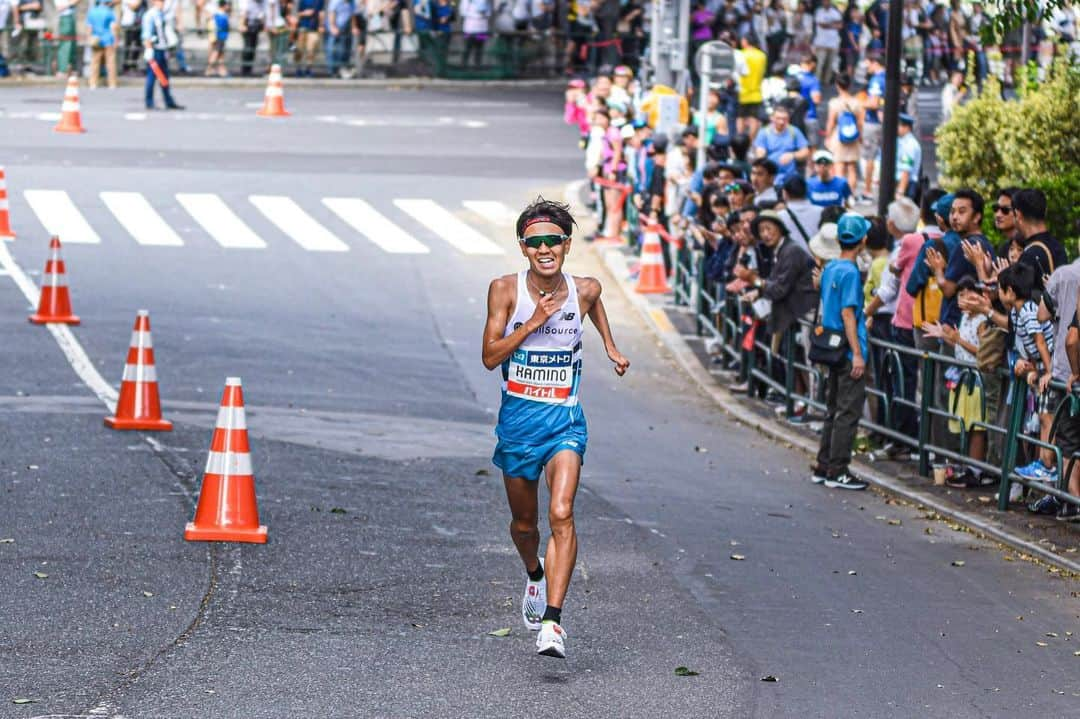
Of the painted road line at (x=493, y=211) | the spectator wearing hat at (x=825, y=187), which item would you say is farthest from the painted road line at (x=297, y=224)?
the spectator wearing hat at (x=825, y=187)

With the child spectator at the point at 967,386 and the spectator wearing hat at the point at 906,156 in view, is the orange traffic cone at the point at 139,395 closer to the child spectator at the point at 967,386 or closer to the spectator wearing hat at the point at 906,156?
the child spectator at the point at 967,386

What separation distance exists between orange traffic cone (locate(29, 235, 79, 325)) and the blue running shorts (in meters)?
11.3

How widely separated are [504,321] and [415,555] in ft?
7.98

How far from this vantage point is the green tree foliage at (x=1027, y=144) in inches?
642

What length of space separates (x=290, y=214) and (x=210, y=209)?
1.15 metres

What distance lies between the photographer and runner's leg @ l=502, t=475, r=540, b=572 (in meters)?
8.84

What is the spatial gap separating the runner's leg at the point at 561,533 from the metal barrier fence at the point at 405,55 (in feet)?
126

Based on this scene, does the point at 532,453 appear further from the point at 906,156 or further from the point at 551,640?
the point at 906,156

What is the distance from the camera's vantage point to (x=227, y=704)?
7734mm

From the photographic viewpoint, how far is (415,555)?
1073 cm

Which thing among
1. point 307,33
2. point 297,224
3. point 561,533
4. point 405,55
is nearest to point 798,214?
point 561,533

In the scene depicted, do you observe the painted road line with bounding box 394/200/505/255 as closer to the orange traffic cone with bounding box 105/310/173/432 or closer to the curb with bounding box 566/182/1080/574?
the curb with bounding box 566/182/1080/574

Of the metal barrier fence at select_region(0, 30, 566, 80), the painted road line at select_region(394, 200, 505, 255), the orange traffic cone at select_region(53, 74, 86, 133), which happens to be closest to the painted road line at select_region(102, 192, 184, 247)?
the painted road line at select_region(394, 200, 505, 255)

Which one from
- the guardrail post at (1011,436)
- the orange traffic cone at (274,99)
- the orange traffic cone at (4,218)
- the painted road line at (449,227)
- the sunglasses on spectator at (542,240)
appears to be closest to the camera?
the sunglasses on spectator at (542,240)
